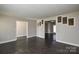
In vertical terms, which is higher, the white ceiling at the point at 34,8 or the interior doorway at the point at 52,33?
the white ceiling at the point at 34,8

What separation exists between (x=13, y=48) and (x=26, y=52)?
1.50ft

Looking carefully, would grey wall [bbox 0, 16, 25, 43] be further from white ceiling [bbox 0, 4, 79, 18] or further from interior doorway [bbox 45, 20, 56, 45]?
interior doorway [bbox 45, 20, 56, 45]

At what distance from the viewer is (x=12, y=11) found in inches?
82.7

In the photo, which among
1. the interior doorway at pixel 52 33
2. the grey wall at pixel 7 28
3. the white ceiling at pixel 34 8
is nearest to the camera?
the white ceiling at pixel 34 8

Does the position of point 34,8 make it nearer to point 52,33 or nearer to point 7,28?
point 7,28

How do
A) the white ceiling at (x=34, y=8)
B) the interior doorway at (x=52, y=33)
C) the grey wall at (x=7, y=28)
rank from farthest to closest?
1. the interior doorway at (x=52, y=33)
2. the grey wall at (x=7, y=28)
3. the white ceiling at (x=34, y=8)

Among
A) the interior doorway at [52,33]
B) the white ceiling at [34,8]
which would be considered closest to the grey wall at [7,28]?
the white ceiling at [34,8]

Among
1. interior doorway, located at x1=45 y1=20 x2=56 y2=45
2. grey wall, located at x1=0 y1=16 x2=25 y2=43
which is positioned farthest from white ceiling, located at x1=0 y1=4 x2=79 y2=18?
interior doorway, located at x1=45 y1=20 x2=56 y2=45

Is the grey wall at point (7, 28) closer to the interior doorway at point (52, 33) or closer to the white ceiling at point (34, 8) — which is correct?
the white ceiling at point (34, 8)

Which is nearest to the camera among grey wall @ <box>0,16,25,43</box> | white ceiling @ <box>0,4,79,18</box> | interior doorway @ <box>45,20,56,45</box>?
white ceiling @ <box>0,4,79,18</box>

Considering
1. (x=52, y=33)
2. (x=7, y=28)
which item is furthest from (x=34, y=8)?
(x=52, y=33)

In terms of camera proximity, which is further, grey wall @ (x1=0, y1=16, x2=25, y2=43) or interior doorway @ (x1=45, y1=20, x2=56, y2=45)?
interior doorway @ (x1=45, y1=20, x2=56, y2=45)

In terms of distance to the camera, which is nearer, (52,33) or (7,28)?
(7,28)
